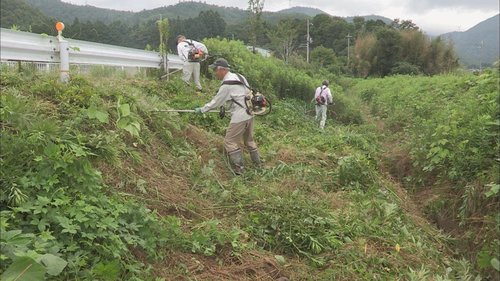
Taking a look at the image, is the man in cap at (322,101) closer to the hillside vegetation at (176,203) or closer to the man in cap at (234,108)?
the hillside vegetation at (176,203)

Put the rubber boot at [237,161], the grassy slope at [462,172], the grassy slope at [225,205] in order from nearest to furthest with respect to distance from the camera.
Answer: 1. the grassy slope at [225,205]
2. the grassy slope at [462,172]
3. the rubber boot at [237,161]

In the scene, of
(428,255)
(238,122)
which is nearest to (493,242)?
(428,255)

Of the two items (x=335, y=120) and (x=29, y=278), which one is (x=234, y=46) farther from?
(x=29, y=278)

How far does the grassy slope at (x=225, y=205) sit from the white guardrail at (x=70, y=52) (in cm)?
45

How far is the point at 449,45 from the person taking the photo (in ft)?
143

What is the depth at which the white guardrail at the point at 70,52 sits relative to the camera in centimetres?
476

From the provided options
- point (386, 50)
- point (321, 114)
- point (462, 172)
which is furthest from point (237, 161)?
point (386, 50)

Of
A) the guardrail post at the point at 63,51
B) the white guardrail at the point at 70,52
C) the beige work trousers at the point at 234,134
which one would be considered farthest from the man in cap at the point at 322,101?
the guardrail post at the point at 63,51

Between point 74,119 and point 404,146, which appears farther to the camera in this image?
point 404,146

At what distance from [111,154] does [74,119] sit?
0.56 meters

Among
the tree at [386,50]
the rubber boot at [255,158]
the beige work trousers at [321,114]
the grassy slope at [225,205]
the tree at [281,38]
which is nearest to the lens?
the grassy slope at [225,205]

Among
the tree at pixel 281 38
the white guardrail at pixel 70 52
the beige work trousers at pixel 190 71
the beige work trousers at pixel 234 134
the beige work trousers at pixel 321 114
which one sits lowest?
the beige work trousers at pixel 321 114

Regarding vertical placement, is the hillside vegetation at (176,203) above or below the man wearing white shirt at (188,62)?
below

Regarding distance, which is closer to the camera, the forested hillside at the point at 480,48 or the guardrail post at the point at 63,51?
the forested hillside at the point at 480,48
